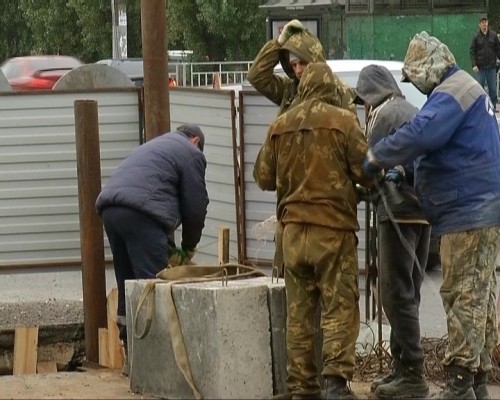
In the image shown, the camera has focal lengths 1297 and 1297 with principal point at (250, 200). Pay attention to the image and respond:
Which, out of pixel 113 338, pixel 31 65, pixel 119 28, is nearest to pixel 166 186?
pixel 113 338

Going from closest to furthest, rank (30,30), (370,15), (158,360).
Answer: (158,360) < (370,15) < (30,30)

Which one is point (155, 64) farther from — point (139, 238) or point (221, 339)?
point (221, 339)

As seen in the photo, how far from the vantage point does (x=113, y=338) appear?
27.9 ft

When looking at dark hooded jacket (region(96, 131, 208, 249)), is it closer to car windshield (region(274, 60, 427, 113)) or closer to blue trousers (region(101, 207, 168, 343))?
blue trousers (region(101, 207, 168, 343))

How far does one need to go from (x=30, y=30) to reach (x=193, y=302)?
49.3 m

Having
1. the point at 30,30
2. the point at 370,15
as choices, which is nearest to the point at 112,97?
the point at 370,15

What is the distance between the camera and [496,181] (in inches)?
250

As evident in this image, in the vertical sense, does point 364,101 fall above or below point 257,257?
above

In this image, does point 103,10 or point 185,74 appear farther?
point 103,10

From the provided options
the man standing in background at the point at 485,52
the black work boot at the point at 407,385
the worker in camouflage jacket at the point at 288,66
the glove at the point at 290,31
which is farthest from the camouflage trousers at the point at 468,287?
the man standing in background at the point at 485,52

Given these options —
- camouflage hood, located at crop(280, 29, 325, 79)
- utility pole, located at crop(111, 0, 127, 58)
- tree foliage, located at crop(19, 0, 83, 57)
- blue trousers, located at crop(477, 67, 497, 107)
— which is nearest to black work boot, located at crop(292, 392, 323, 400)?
camouflage hood, located at crop(280, 29, 325, 79)

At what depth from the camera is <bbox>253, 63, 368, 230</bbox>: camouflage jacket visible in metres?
6.29

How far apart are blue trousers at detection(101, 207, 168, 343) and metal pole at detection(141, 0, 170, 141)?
1.51 m

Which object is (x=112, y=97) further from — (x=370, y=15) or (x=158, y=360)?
(x=370, y=15)
